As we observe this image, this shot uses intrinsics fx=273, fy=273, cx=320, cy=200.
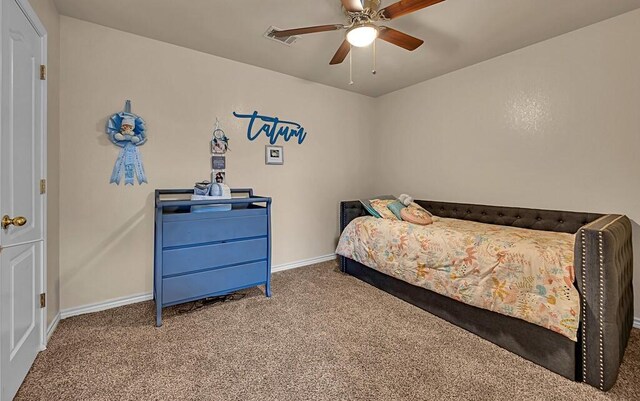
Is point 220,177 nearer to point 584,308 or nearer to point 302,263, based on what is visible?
point 302,263

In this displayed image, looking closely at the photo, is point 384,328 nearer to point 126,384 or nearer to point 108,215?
point 126,384

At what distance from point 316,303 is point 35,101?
2.42 m

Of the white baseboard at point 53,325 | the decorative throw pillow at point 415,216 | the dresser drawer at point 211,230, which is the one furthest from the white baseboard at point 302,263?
the white baseboard at point 53,325

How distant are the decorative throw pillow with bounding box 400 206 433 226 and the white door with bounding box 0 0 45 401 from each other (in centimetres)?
276

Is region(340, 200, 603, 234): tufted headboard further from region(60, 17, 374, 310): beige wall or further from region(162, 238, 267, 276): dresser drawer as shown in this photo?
region(162, 238, 267, 276): dresser drawer

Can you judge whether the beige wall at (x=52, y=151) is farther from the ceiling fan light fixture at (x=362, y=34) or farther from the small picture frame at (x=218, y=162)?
the ceiling fan light fixture at (x=362, y=34)

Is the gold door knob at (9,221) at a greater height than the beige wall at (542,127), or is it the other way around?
the beige wall at (542,127)

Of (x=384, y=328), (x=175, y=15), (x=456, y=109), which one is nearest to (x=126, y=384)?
(x=384, y=328)

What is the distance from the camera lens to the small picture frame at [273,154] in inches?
124

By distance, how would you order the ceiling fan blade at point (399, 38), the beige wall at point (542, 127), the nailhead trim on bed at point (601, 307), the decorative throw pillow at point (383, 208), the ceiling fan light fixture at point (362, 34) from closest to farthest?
the nailhead trim on bed at point (601, 307), the ceiling fan light fixture at point (362, 34), the ceiling fan blade at point (399, 38), the beige wall at point (542, 127), the decorative throw pillow at point (383, 208)

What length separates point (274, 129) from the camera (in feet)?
10.4

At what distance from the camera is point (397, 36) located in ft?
6.18

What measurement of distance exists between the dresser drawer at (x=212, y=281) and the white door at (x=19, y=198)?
2.37 ft

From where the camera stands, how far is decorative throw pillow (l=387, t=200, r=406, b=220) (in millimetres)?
2945
